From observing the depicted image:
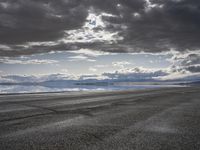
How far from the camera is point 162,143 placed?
554 centimetres

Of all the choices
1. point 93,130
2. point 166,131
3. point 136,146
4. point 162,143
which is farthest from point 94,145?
point 166,131

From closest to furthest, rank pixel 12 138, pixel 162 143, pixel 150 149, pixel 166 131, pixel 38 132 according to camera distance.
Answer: pixel 150 149 → pixel 162 143 → pixel 12 138 → pixel 38 132 → pixel 166 131

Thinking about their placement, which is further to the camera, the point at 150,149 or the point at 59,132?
the point at 59,132

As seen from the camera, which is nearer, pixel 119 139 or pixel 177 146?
pixel 177 146

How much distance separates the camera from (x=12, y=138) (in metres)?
5.90

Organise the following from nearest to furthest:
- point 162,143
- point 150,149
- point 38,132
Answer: point 150,149 < point 162,143 < point 38,132

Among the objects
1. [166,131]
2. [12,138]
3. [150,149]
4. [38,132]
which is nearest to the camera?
[150,149]

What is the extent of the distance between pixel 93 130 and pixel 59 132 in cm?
87

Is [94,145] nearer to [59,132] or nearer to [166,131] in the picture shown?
[59,132]

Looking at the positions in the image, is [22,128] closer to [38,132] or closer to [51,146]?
[38,132]

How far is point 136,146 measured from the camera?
17.1ft

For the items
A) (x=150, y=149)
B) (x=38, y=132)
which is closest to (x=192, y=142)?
(x=150, y=149)

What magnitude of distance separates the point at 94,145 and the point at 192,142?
6.61 ft

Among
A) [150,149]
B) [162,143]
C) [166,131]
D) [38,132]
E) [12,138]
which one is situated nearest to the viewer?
[150,149]
